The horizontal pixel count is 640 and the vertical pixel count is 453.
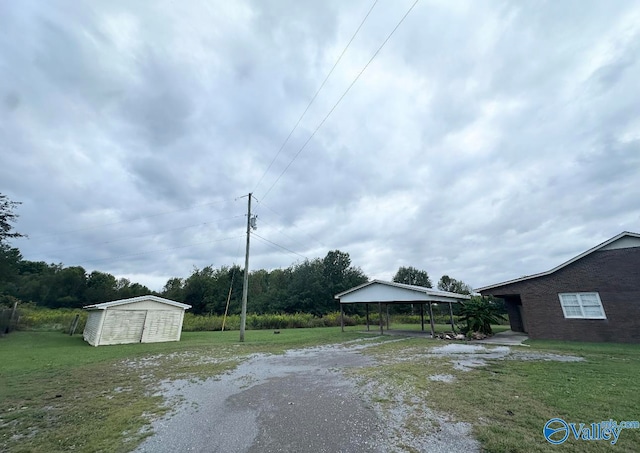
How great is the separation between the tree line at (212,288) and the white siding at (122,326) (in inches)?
820

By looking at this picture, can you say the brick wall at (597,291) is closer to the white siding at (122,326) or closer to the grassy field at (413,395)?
the grassy field at (413,395)

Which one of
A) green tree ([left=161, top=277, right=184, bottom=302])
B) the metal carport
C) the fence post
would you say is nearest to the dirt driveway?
the metal carport

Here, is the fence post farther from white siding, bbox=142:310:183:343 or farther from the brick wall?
the brick wall

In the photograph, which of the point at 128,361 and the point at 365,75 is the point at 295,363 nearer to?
the point at 128,361

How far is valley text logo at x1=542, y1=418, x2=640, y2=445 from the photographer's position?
127 inches

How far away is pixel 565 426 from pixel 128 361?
39.2 ft

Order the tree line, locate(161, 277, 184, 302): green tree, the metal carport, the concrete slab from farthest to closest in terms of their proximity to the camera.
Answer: locate(161, 277, 184, 302): green tree < the tree line < the metal carport < the concrete slab

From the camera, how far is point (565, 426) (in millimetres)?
3525

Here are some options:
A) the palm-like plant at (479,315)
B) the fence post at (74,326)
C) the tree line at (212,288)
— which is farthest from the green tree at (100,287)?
the palm-like plant at (479,315)

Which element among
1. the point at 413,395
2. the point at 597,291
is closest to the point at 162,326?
the point at 413,395

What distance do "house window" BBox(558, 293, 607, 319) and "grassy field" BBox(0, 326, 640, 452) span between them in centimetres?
399

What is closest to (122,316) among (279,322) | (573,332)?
(279,322)

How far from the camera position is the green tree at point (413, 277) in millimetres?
58316

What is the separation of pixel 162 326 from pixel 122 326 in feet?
6.83
